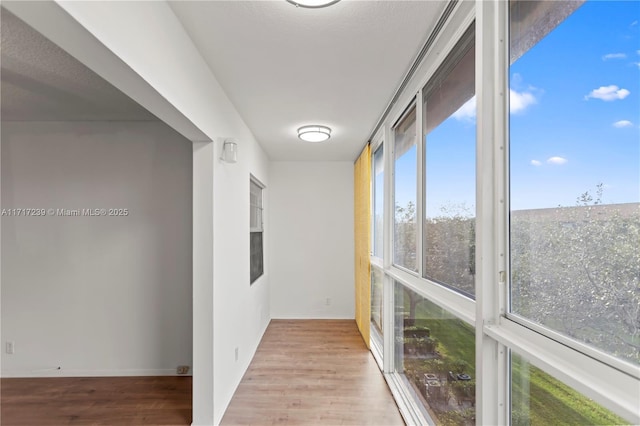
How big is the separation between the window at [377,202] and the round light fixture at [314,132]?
841 millimetres

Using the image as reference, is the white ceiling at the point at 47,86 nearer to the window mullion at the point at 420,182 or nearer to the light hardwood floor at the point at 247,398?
the window mullion at the point at 420,182

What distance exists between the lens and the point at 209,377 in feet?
7.62

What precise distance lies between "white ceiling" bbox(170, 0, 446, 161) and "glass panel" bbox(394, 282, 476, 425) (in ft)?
5.42

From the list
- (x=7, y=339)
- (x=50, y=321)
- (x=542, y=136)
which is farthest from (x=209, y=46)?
(x=7, y=339)

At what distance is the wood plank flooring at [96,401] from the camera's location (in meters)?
2.51

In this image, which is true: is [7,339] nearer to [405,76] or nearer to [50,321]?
[50,321]

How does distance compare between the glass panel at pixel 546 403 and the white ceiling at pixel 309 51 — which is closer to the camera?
the glass panel at pixel 546 403

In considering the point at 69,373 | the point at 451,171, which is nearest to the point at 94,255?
the point at 69,373

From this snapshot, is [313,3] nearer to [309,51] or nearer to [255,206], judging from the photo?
[309,51]

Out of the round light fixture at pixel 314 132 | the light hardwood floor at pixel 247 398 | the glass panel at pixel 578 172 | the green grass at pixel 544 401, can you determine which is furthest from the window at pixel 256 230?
the glass panel at pixel 578 172

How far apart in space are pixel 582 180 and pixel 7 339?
184 inches

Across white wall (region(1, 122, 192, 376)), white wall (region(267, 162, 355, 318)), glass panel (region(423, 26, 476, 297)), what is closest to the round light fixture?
white wall (region(1, 122, 192, 376))

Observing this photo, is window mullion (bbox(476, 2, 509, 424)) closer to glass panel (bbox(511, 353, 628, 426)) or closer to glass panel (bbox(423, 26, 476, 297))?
glass panel (bbox(511, 353, 628, 426))

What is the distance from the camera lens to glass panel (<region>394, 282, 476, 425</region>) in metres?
1.74
